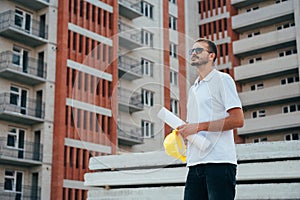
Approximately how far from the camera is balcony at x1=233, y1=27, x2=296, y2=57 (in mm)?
43750

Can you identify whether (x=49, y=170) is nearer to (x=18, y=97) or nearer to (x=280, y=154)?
(x=18, y=97)

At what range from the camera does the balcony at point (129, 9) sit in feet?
133

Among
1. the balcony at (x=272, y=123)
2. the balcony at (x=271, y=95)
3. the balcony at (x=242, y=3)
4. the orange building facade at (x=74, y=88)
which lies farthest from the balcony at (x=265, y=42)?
the orange building facade at (x=74, y=88)

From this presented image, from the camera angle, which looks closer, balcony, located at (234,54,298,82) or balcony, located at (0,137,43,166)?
balcony, located at (0,137,43,166)

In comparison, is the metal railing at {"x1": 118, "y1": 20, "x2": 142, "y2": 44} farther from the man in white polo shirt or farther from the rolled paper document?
the rolled paper document

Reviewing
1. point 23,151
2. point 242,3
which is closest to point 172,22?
point 242,3

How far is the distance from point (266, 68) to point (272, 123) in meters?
4.64

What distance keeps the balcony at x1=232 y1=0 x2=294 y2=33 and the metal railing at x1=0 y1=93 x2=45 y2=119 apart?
20.6m

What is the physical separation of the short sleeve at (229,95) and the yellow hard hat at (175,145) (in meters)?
0.43

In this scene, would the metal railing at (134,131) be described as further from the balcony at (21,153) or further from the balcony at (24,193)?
the balcony at (24,193)

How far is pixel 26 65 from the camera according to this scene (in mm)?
33906

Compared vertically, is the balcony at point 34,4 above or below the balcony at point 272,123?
above

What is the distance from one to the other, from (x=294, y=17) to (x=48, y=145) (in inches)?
894

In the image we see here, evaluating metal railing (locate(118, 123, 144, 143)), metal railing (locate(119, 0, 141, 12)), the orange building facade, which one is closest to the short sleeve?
metal railing (locate(118, 123, 144, 143))
